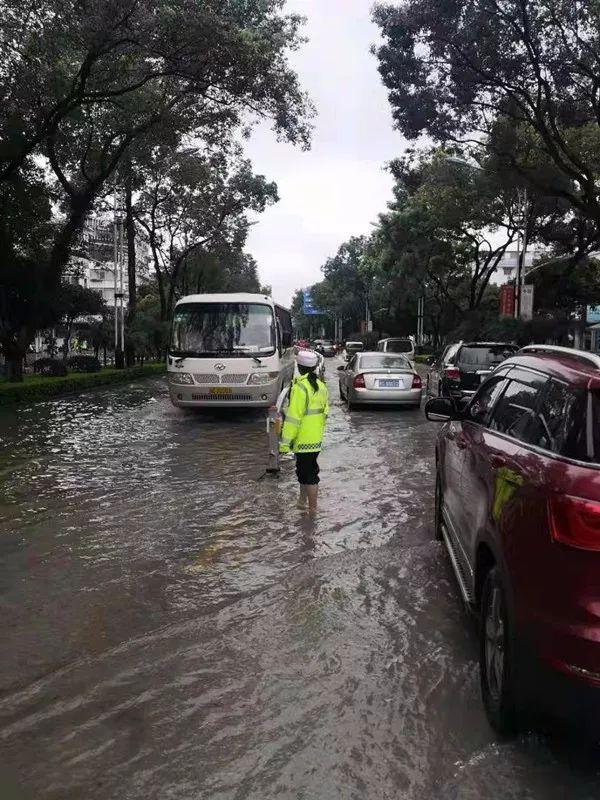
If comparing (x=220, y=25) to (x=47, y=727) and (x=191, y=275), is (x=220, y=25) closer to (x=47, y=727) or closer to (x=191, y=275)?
(x=47, y=727)

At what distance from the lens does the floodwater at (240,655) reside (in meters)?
3.05

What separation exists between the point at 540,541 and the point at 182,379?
12.8 m

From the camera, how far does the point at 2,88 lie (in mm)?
15492

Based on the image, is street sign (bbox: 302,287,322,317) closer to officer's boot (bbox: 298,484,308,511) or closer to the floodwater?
officer's boot (bbox: 298,484,308,511)

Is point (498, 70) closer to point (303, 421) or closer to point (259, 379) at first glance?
point (259, 379)

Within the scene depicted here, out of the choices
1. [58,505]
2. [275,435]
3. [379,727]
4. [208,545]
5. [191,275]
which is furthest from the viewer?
[191,275]

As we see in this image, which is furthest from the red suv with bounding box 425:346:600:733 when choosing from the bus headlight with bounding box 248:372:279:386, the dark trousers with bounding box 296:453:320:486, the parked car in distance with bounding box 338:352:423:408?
the parked car in distance with bounding box 338:352:423:408

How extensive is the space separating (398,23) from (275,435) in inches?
431

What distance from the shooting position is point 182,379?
15.1m

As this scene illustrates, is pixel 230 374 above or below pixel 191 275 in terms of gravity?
below

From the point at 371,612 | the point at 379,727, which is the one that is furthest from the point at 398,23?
the point at 379,727

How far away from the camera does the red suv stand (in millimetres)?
2713

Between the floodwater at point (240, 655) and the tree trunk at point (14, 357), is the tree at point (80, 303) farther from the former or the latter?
the floodwater at point (240, 655)

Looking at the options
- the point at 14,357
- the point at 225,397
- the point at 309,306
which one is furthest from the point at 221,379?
the point at 309,306
